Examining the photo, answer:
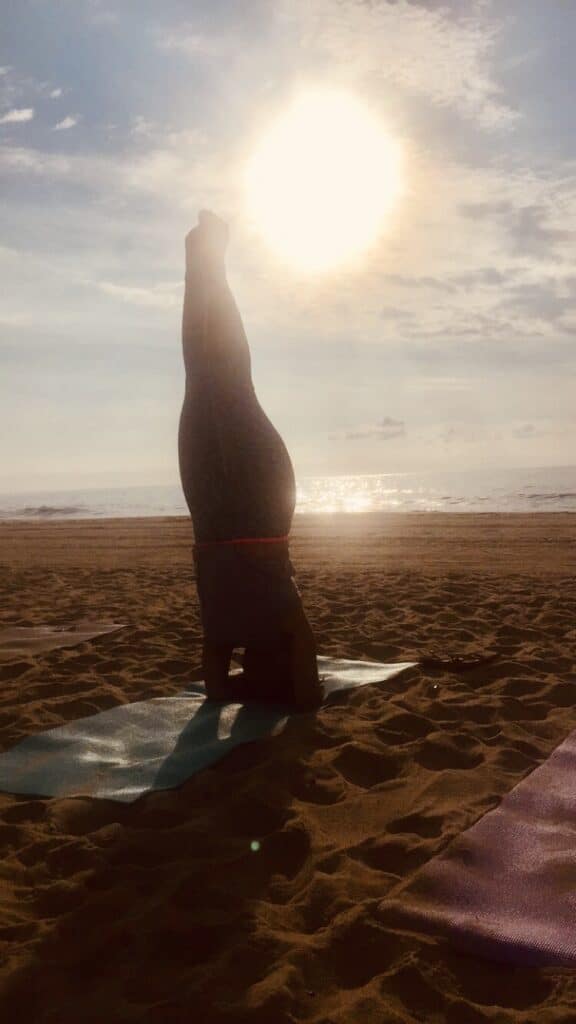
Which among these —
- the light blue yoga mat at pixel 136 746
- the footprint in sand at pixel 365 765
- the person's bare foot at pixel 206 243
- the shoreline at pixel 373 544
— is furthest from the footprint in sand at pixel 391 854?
the shoreline at pixel 373 544

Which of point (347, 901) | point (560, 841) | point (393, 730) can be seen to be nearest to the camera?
point (347, 901)

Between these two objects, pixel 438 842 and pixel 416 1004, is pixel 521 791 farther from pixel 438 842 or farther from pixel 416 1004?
pixel 416 1004

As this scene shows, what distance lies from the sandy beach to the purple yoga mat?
80mm

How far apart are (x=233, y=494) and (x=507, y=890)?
3.04m

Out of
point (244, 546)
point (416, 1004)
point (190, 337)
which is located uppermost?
point (190, 337)

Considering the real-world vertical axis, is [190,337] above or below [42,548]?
above

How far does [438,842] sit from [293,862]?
0.68 m

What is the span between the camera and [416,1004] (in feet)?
8.45

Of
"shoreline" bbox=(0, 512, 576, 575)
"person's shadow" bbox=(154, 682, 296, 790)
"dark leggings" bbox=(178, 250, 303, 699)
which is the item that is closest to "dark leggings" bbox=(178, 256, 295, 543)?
"dark leggings" bbox=(178, 250, 303, 699)

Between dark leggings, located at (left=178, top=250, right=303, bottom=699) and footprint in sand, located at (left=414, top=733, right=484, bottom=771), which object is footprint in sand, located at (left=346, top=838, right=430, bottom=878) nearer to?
footprint in sand, located at (left=414, top=733, right=484, bottom=771)

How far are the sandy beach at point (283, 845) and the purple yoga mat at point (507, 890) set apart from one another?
Answer: 8cm

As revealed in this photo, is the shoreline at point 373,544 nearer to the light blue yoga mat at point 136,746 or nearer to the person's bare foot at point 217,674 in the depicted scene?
the person's bare foot at point 217,674

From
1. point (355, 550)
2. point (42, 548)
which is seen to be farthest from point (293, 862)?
point (42, 548)

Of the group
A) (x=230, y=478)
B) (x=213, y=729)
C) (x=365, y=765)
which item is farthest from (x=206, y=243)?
(x=365, y=765)
